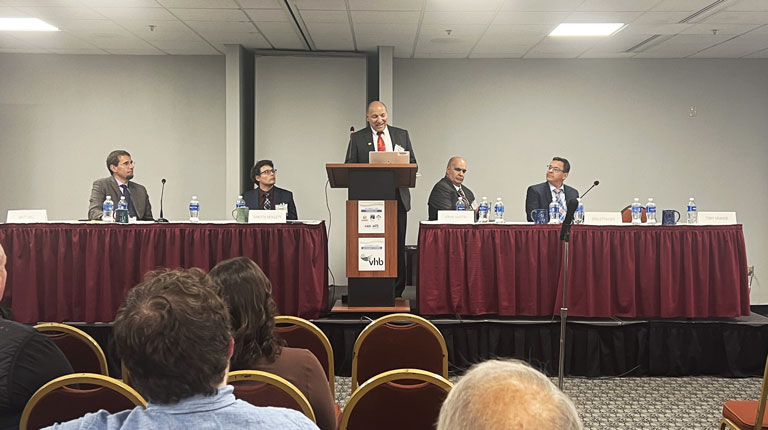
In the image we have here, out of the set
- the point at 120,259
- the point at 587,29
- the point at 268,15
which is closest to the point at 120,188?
the point at 120,259

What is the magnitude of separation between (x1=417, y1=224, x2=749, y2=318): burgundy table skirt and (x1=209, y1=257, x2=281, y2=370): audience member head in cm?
272

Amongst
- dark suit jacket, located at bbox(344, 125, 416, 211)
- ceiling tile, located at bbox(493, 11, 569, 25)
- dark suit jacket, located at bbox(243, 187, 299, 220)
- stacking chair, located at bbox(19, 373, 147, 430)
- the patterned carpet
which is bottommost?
the patterned carpet

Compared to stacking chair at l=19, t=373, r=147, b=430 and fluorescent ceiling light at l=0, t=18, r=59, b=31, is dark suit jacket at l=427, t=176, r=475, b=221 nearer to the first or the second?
fluorescent ceiling light at l=0, t=18, r=59, b=31

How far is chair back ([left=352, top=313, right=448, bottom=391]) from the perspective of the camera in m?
2.79

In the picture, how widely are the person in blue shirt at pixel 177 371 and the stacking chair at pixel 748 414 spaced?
2.02 m

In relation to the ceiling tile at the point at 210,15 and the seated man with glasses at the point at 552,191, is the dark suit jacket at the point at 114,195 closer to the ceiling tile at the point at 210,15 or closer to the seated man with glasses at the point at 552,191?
the ceiling tile at the point at 210,15

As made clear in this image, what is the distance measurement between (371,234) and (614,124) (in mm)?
4792

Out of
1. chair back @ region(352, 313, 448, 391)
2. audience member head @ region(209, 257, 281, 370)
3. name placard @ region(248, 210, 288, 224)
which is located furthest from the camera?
name placard @ region(248, 210, 288, 224)

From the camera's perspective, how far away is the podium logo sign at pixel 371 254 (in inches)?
185

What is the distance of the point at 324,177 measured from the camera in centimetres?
814

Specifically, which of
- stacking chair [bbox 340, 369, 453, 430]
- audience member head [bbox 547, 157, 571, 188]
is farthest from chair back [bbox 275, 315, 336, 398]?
audience member head [bbox 547, 157, 571, 188]

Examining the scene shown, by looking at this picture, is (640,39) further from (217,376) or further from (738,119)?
(217,376)

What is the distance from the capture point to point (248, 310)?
203 centimetres

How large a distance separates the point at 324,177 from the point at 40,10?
3.48 m
